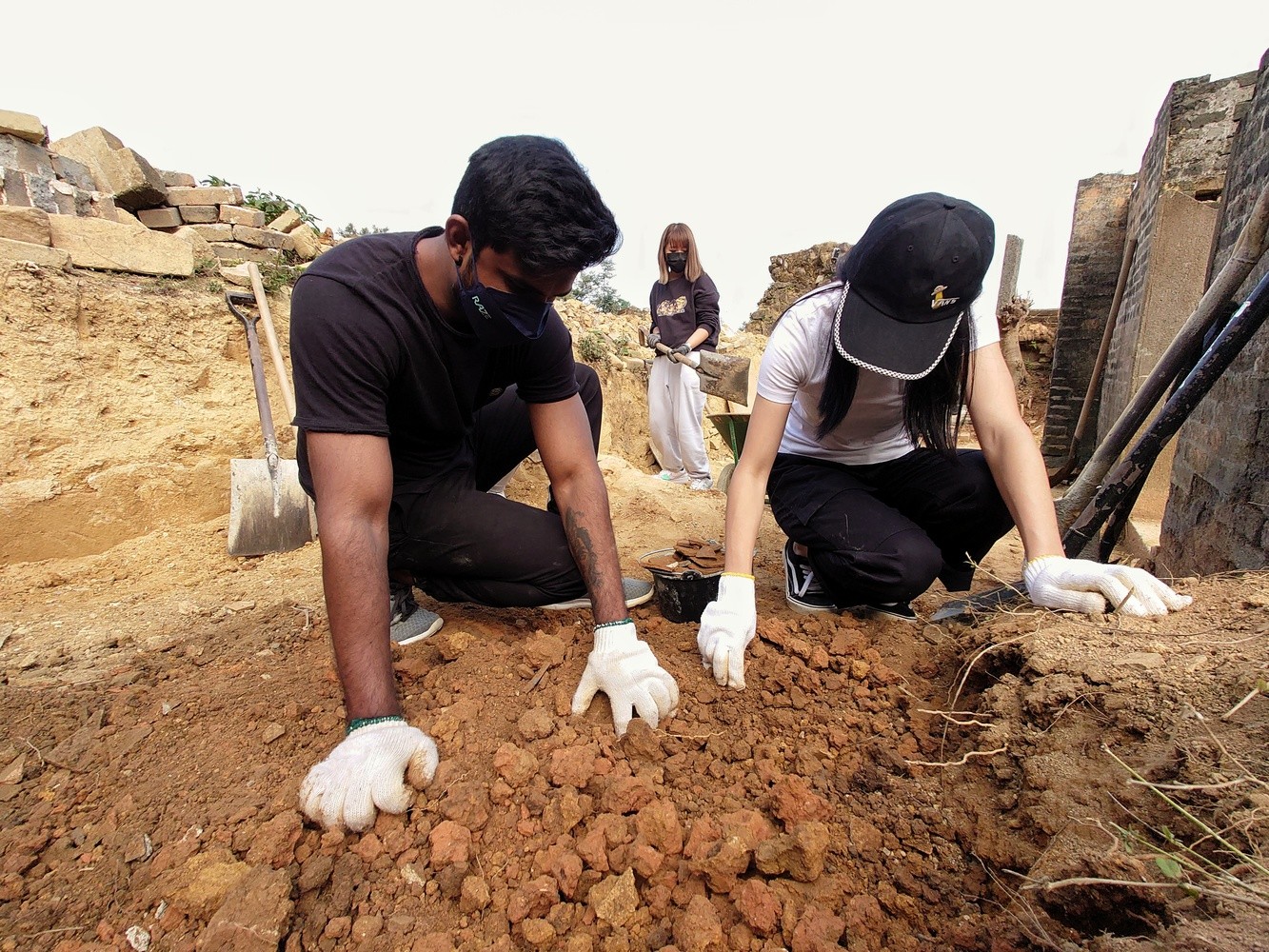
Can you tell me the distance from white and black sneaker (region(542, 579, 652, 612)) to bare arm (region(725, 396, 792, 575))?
1.53 ft

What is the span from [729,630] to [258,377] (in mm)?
3230

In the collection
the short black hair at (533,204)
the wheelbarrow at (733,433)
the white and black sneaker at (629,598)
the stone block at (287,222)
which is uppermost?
the stone block at (287,222)

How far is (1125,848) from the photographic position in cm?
88

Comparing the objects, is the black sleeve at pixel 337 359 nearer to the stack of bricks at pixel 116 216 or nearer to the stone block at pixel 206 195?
the stack of bricks at pixel 116 216

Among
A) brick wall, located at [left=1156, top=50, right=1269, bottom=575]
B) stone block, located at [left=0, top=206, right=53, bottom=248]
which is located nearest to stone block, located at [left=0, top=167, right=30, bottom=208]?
stone block, located at [left=0, top=206, right=53, bottom=248]

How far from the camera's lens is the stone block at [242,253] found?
4164 mm

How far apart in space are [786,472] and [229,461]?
3.13 metres

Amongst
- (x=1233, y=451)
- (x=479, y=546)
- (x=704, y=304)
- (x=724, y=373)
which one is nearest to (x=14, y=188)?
(x=479, y=546)

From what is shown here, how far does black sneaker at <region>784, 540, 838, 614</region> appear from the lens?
7.06 feet

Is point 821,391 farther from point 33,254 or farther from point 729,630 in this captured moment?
point 33,254

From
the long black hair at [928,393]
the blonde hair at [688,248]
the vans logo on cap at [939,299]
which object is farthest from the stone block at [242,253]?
the vans logo on cap at [939,299]

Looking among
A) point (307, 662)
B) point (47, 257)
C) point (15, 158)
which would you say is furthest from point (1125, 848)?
point (15, 158)

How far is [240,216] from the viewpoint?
436cm

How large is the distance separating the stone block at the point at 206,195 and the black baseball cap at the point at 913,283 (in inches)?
183
